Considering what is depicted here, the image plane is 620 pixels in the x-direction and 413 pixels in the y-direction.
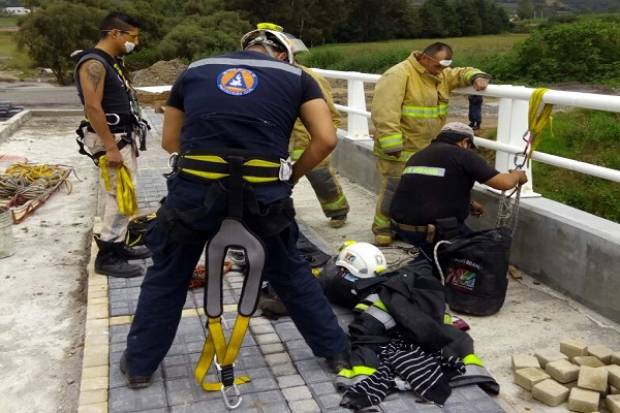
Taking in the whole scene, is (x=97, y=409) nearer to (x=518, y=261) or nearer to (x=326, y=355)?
(x=326, y=355)

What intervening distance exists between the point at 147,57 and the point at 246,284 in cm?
3313

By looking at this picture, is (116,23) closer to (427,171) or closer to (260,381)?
(427,171)

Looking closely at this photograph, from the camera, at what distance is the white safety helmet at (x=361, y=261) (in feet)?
15.4

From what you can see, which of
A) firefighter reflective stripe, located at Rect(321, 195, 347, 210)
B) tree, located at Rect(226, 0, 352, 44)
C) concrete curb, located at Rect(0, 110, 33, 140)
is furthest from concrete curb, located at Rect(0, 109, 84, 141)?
tree, located at Rect(226, 0, 352, 44)

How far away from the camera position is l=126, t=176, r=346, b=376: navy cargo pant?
3.41 m

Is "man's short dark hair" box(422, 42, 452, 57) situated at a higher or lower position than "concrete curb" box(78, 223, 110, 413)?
higher

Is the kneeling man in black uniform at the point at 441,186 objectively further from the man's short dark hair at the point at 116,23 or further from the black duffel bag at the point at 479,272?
the man's short dark hair at the point at 116,23

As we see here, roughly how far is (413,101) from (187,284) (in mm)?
3122

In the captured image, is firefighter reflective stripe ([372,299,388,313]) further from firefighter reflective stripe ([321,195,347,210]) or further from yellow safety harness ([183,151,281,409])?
firefighter reflective stripe ([321,195,347,210])

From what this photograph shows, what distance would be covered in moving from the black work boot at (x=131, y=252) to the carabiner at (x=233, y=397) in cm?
229

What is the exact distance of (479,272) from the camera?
4691 millimetres

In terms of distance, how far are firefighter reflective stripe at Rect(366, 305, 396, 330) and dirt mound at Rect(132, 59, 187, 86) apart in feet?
76.2

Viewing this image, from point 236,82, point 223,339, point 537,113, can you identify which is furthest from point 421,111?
point 223,339

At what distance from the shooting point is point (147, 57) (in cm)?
3472
